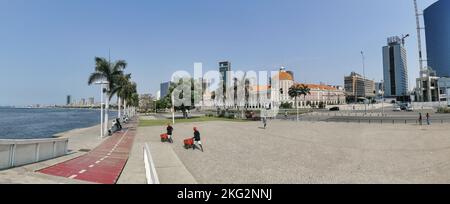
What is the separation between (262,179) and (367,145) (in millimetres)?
11694

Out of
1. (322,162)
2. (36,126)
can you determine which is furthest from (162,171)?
(36,126)

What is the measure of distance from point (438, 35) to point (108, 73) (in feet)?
672

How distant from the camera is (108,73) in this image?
3139cm

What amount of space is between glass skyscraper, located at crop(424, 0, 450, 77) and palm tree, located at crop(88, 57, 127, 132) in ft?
635

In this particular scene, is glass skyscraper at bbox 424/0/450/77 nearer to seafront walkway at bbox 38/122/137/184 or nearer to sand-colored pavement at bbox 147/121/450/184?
sand-colored pavement at bbox 147/121/450/184

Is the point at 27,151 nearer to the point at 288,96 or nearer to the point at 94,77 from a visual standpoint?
the point at 94,77

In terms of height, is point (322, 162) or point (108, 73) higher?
point (108, 73)

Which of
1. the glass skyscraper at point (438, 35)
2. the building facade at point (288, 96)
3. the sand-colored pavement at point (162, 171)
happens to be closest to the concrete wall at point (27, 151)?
the sand-colored pavement at point (162, 171)

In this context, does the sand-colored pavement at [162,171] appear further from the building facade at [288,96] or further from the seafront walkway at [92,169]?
the building facade at [288,96]

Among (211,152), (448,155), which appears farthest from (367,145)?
(211,152)

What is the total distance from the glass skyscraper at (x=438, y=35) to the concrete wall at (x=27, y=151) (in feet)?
671

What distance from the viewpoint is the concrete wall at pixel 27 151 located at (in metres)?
10.5

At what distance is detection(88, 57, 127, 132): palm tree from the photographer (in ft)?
101
